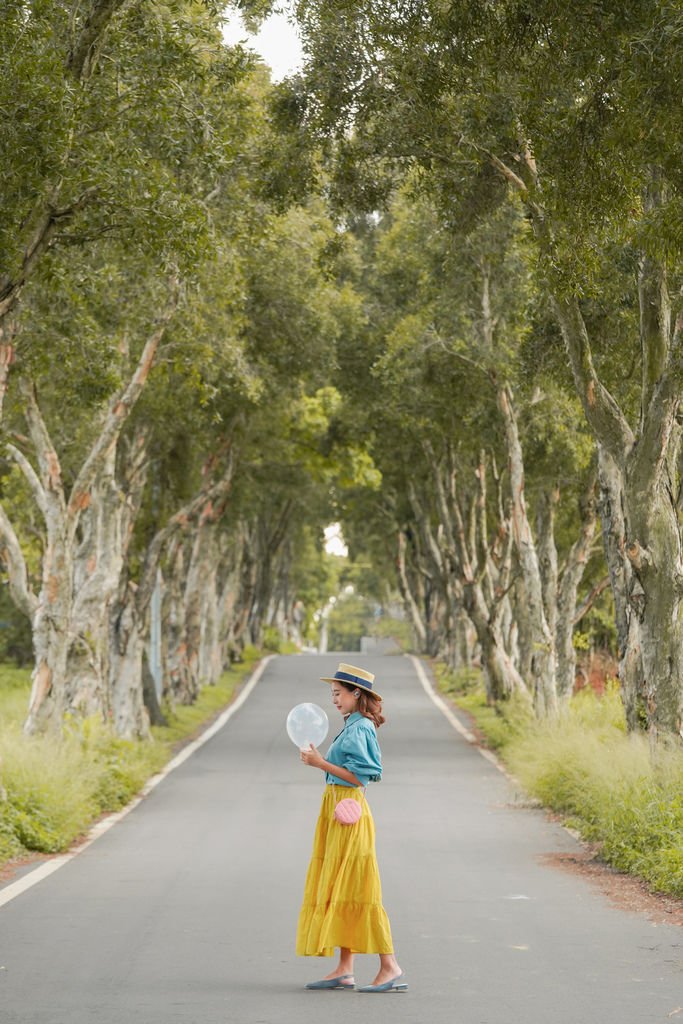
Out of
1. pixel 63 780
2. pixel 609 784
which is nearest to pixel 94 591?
pixel 63 780

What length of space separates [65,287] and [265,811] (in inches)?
265

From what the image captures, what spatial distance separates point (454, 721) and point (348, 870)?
2437 centimetres

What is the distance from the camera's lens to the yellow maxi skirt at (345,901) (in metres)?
6.82

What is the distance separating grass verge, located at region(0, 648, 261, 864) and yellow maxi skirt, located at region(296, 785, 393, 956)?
5.27m

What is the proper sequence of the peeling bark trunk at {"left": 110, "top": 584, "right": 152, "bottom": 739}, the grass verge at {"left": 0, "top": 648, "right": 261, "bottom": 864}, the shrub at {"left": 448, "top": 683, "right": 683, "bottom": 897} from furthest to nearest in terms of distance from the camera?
the peeling bark trunk at {"left": 110, "top": 584, "right": 152, "bottom": 739} → the grass verge at {"left": 0, "top": 648, "right": 261, "bottom": 864} → the shrub at {"left": 448, "top": 683, "right": 683, "bottom": 897}

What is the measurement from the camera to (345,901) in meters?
6.88

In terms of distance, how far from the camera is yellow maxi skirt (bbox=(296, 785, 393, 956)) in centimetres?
682

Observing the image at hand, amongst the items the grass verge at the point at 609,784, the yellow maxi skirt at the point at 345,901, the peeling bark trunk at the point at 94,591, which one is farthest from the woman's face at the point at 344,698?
the peeling bark trunk at the point at 94,591

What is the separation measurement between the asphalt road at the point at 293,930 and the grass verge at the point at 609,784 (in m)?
0.50

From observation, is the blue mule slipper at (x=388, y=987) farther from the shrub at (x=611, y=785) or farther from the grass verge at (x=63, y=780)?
the grass verge at (x=63, y=780)

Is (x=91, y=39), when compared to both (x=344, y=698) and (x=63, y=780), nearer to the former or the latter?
(x=344, y=698)

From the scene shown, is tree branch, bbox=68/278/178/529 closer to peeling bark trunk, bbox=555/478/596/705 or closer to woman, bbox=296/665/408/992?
peeling bark trunk, bbox=555/478/596/705

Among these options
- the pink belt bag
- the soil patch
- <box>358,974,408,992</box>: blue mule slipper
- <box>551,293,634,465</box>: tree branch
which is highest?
<box>551,293,634,465</box>: tree branch

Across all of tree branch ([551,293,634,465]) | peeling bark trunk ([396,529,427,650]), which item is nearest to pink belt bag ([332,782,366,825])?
tree branch ([551,293,634,465])
